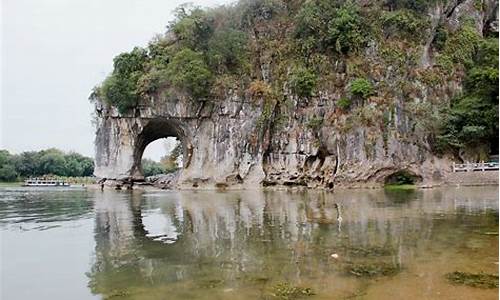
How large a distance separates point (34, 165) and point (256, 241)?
243 ft

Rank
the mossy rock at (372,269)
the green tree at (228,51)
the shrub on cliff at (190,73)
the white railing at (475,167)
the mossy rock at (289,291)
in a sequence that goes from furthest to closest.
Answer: the green tree at (228,51), the shrub on cliff at (190,73), the white railing at (475,167), the mossy rock at (372,269), the mossy rock at (289,291)

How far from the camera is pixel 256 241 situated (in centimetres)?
1032

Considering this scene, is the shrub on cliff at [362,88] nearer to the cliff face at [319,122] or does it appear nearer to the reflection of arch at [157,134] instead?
the cliff face at [319,122]

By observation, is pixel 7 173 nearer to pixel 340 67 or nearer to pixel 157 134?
pixel 157 134

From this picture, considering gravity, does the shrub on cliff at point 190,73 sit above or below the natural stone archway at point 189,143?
above

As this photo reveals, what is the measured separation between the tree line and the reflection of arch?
1472 inches

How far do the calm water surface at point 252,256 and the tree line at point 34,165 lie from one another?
6422 cm

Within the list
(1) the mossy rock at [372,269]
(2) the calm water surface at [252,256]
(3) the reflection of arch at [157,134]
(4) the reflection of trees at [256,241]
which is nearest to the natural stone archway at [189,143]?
(3) the reflection of arch at [157,134]

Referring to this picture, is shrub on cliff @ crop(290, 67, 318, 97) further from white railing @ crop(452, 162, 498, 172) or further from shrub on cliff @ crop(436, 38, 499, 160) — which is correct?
white railing @ crop(452, 162, 498, 172)

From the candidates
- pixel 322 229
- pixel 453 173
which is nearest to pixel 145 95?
pixel 453 173

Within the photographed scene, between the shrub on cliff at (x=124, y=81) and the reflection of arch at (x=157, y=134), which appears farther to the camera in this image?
the reflection of arch at (x=157, y=134)

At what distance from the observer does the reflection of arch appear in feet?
130

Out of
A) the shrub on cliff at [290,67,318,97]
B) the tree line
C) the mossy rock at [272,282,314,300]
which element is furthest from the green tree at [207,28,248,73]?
the tree line

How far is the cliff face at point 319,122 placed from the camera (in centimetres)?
3209
